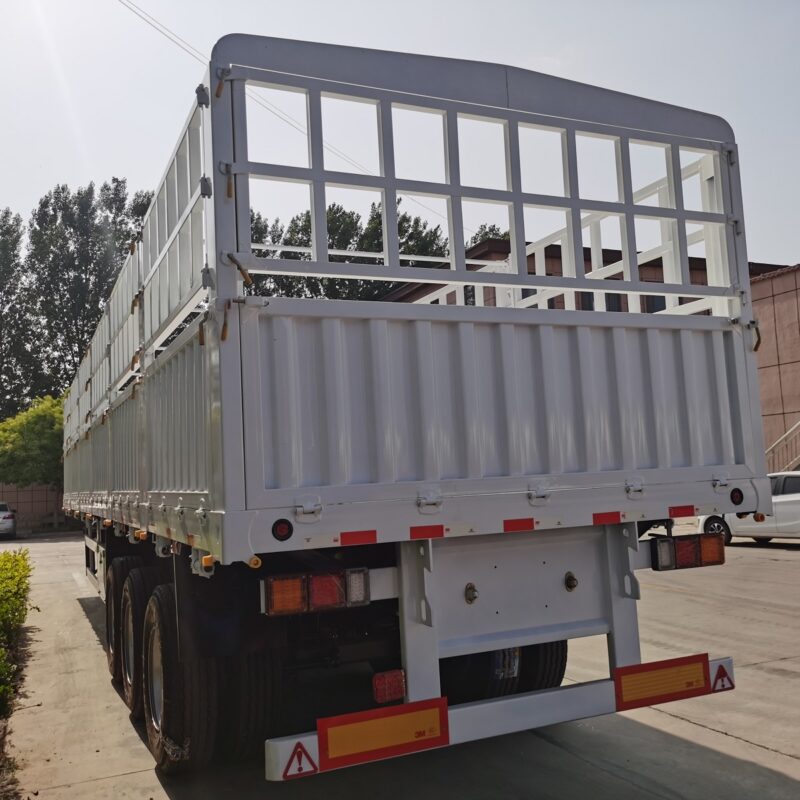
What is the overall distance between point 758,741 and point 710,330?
2519mm

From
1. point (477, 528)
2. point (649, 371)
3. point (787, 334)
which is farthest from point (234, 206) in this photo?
point (787, 334)

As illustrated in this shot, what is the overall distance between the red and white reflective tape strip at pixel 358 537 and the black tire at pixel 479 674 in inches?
56.6

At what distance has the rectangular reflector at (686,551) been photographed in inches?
180

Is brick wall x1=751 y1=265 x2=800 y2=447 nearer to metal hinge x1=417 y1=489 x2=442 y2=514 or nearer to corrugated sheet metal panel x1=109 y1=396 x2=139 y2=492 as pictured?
corrugated sheet metal panel x1=109 y1=396 x2=139 y2=492

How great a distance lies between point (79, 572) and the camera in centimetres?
1752

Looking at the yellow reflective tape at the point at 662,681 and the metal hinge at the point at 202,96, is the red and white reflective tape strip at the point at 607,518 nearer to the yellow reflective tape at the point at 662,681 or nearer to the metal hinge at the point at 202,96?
the yellow reflective tape at the point at 662,681

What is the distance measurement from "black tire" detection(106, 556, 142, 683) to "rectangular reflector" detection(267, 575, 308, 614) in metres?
3.03

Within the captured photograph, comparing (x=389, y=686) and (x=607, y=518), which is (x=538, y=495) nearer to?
(x=607, y=518)

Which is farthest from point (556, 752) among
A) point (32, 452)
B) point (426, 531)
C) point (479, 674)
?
point (32, 452)

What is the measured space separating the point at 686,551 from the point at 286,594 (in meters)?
2.20

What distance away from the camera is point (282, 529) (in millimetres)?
3623

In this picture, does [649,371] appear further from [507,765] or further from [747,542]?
[747,542]

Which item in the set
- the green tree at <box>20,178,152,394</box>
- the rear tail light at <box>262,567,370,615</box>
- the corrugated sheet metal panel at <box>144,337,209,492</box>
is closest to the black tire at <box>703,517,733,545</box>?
the corrugated sheet metal panel at <box>144,337,209,492</box>

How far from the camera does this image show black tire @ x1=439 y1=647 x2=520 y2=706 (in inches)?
194
